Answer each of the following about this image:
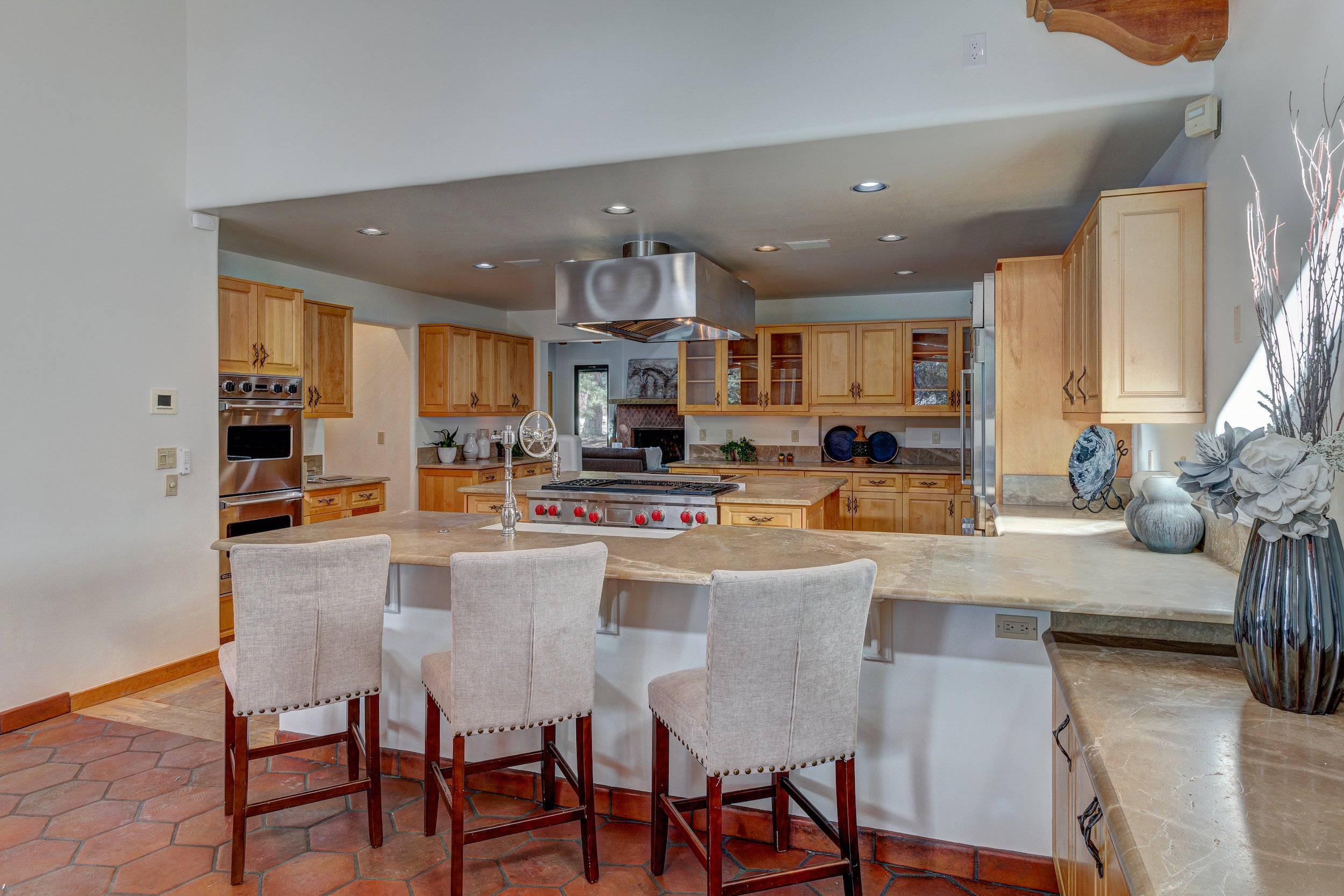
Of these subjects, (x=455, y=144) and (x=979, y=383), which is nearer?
(x=455, y=144)

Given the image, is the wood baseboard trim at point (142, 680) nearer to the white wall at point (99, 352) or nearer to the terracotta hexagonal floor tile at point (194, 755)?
the white wall at point (99, 352)

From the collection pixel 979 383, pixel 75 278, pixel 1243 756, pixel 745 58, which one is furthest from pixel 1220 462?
pixel 75 278

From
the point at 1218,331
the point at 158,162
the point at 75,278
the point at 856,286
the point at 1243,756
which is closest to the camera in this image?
the point at 1243,756

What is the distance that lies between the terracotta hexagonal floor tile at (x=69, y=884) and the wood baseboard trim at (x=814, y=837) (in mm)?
850

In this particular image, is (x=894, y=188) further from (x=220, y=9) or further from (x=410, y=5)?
(x=220, y=9)

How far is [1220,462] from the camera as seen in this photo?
1364mm

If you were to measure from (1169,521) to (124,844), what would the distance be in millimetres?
3330

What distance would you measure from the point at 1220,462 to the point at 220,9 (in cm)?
454

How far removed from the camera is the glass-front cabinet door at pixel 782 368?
6.60m

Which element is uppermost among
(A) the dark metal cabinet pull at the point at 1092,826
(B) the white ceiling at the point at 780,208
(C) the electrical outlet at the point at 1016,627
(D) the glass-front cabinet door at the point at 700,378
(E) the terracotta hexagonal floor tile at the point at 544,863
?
(B) the white ceiling at the point at 780,208

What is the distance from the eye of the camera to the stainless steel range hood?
4.34 metres

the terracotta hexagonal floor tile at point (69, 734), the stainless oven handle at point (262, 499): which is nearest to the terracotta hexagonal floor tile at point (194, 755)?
the terracotta hexagonal floor tile at point (69, 734)

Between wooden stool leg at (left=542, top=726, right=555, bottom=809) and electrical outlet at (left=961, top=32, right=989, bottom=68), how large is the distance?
101 inches

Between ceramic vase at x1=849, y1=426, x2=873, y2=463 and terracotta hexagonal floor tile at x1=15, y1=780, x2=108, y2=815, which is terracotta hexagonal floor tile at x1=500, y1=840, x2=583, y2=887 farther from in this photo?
ceramic vase at x1=849, y1=426, x2=873, y2=463
